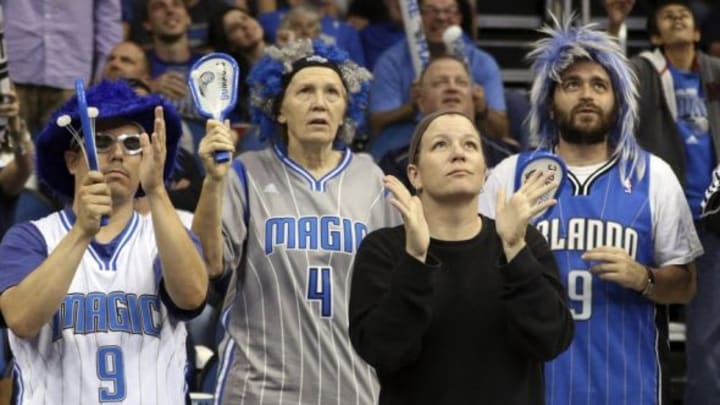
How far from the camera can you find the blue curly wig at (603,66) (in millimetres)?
6453

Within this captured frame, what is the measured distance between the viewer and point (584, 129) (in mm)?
6445

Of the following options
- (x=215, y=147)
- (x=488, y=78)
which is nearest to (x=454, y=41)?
(x=488, y=78)

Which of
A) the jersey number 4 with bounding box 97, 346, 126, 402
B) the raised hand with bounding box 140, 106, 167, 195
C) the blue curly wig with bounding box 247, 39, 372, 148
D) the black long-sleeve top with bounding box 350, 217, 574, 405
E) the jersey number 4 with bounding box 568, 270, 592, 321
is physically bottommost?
the jersey number 4 with bounding box 97, 346, 126, 402

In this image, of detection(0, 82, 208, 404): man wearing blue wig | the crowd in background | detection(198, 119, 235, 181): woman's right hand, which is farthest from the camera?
the crowd in background

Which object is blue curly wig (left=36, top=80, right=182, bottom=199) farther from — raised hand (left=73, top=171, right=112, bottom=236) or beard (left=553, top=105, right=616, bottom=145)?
beard (left=553, top=105, right=616, bottom=145)

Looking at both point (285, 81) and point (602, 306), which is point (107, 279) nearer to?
point (285, 81)

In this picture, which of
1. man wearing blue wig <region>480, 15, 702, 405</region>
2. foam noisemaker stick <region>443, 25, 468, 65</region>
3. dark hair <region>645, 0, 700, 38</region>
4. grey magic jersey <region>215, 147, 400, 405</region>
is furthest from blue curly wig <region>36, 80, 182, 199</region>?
foam noisemaker stick <region>443, 25, 468, 65</region>

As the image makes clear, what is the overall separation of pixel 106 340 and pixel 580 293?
6.31 ft

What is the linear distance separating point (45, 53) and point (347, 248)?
3.49 metres

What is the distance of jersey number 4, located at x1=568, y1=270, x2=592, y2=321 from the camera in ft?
20.4

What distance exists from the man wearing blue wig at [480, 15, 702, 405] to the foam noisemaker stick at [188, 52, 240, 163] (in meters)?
1.21

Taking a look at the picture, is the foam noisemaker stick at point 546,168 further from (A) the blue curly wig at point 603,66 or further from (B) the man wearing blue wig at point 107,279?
(B) the man wearing blue wig at point 107,279

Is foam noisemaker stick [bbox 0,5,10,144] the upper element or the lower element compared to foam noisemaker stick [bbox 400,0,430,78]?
lower

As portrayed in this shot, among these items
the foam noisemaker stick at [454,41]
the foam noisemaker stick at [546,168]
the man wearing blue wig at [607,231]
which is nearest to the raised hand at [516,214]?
the foam noisemaker stick at [546,168]
